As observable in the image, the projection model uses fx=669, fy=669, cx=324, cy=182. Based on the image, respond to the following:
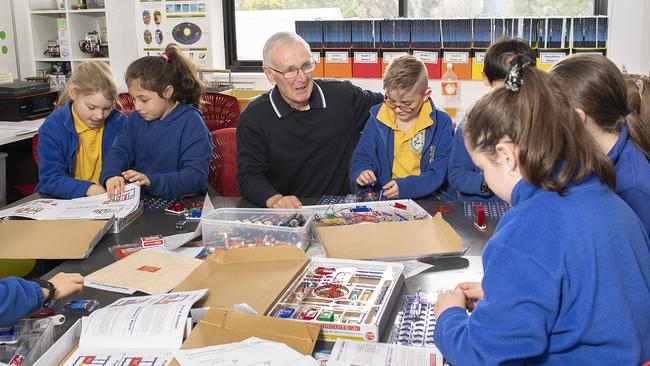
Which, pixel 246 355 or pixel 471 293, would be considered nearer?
pixel 246 355

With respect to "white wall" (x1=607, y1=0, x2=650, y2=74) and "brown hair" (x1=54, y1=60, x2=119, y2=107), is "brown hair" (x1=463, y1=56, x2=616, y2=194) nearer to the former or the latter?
"brown hair" (x1=54, y1=60, x2=119, y2=107)

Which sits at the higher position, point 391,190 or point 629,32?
point 629,32

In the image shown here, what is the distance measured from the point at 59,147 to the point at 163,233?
0.91m

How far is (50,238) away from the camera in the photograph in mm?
1888

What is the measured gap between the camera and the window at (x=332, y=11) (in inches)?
171

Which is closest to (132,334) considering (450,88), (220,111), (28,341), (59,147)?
(28,341)

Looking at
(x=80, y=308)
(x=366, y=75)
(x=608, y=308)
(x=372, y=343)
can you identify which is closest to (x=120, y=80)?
(x=366, y=75)

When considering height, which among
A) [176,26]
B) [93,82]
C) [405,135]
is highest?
[176,26]

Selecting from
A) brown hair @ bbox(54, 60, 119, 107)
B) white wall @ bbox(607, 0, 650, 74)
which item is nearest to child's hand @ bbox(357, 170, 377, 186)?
brown hair @ bbox(54, 60, 119, 107)

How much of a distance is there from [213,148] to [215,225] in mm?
1117

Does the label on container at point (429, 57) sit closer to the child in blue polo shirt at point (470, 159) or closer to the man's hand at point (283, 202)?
the child in blue polo shirt at point (470, 159)

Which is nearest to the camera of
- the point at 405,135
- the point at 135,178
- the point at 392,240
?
the point at 392,240

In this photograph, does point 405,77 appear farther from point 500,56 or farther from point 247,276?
point 247,276

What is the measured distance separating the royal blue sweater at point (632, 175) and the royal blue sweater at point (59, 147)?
1.81m
